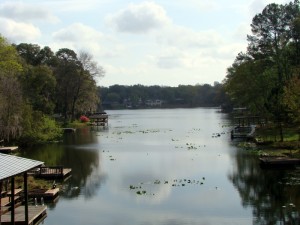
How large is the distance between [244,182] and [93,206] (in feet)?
41.2

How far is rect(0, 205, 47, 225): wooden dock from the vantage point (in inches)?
939

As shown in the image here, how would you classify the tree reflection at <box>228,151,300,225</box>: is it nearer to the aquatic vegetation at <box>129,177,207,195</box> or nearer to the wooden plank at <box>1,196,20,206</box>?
the aquatic vegetation at <box>129,177,207,195</box>

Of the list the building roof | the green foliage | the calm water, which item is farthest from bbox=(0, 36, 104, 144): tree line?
the building roof

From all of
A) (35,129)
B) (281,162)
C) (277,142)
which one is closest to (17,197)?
(281,162)

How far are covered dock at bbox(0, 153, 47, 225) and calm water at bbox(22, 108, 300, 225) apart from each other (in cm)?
90

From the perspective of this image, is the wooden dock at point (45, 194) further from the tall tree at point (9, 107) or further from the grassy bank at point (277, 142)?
the tall tree at point (9, 107)

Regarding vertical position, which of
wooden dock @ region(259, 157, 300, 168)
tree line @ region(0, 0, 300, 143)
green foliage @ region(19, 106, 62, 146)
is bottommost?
wooden dock @ region(259, 157, 300, 168)

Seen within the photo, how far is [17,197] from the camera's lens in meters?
29.4

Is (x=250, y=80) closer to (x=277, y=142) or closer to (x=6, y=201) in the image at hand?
(x=277, y=142)

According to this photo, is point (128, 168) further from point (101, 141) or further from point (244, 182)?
point (101, 141)

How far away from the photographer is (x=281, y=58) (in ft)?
235

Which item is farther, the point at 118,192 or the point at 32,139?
the point at 32,139

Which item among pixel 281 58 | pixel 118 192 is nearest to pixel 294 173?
pixel 118 192

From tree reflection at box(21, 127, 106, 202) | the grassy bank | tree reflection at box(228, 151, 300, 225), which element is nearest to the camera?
tree reflection at box(228, 151, 300, 225)
